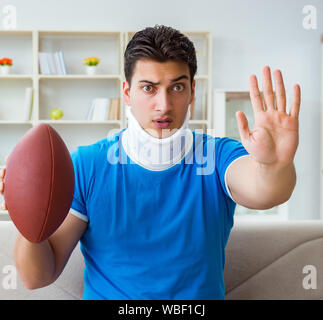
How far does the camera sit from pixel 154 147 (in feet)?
3.69

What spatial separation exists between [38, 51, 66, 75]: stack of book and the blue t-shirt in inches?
108

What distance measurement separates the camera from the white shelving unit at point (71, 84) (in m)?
3.84

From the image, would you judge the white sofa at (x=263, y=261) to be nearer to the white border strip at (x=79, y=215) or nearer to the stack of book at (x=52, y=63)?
the white border strip at (x=79, y=215)

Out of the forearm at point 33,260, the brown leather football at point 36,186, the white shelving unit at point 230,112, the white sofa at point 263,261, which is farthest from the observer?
the white shelving unit at point 230,112

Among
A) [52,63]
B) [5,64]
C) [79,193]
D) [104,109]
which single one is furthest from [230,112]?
[79,193]

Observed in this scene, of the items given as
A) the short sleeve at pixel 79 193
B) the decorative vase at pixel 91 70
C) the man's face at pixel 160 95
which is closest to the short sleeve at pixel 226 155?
the man's face at pixel 160 95

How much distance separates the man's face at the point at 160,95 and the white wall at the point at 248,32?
9.80 feet

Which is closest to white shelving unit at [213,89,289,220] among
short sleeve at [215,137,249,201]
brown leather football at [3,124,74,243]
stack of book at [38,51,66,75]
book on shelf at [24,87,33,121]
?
stack of book at [38,51,66,75]

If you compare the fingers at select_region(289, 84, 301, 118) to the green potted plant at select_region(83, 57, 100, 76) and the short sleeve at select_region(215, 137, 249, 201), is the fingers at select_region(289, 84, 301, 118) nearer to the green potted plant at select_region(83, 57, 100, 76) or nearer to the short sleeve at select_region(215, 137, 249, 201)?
the short sleeve at select_region(215, 137, 249, 201)

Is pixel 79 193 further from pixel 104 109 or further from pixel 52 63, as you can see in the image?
pixel 52 63

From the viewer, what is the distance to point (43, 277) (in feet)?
3.29

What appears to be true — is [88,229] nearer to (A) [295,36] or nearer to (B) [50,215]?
(B) [50,215]
